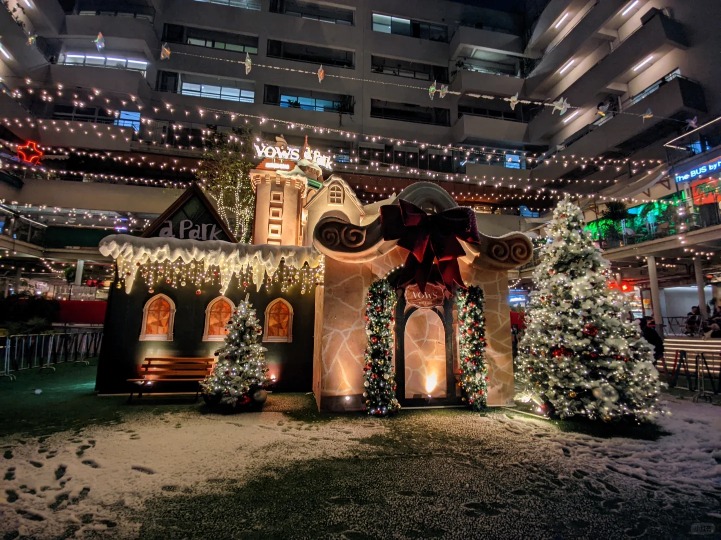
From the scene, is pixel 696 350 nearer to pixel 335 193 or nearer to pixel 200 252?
pixel 335 193

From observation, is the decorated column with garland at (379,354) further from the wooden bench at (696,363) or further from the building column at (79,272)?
the building column at (79,272)

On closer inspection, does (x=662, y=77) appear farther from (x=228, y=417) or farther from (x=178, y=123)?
(x=178, y=123)

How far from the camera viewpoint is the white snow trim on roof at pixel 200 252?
8406 millimetres

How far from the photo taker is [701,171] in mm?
16484

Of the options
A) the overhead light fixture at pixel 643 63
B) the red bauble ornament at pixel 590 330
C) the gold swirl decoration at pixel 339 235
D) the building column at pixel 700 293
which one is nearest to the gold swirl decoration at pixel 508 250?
the red bauble ornament at pixel 590 330

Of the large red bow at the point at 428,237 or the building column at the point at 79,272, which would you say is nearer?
the large red bow at the point at 428,237

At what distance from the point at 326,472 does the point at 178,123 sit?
85.2ft

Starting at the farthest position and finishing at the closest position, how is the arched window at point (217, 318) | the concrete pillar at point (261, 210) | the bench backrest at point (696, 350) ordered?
the concrete pillar at point (261, 210), the bench backrest at point (696, 350), the arched window at point (217, 318)

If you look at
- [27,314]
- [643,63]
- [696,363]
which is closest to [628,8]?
[643,63]

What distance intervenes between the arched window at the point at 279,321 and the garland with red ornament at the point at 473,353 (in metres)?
5.06

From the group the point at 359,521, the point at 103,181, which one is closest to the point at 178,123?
the point at 103,181

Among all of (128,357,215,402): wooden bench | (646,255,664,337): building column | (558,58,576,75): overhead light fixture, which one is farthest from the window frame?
(558,58,576,75): overhead light fixture

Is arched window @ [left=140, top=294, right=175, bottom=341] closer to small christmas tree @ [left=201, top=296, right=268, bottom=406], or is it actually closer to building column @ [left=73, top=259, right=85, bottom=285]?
small christmas tree @ [left=201, top=296, right=268, bottom=406]

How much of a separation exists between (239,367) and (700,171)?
22643 mm
